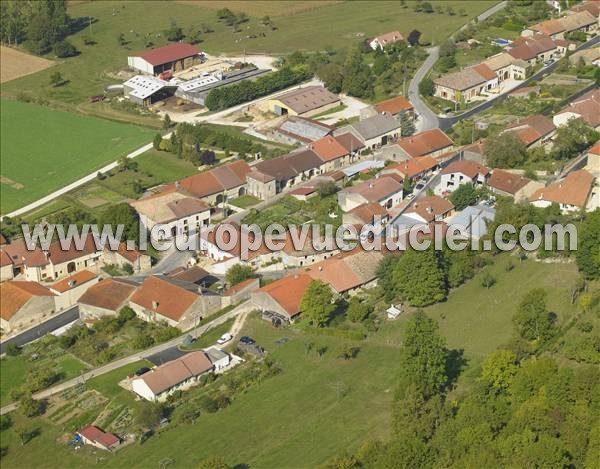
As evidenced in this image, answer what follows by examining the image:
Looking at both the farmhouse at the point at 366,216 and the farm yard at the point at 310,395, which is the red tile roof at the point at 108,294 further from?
the farmhouse at the point at 366,216

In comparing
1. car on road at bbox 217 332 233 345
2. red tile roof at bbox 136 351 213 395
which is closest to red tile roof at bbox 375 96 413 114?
car on road at bbox 217 332 233 345

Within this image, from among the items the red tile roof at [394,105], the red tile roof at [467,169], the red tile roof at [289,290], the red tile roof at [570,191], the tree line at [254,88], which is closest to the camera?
the red tile roof at [289,290]

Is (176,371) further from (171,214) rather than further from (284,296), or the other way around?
(171,214)

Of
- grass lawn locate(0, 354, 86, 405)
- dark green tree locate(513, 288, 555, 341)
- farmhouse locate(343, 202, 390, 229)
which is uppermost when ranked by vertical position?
dark green tree locate(513, 288, 555, 341)

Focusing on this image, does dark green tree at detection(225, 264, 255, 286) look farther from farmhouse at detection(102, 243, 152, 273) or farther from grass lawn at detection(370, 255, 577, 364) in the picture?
grass lawn at detection(370, 255, 577, 364)

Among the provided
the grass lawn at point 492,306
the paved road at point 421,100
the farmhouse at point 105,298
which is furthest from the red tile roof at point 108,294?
the paved road at point 421,100

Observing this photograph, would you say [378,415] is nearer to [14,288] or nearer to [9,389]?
[9,389]
